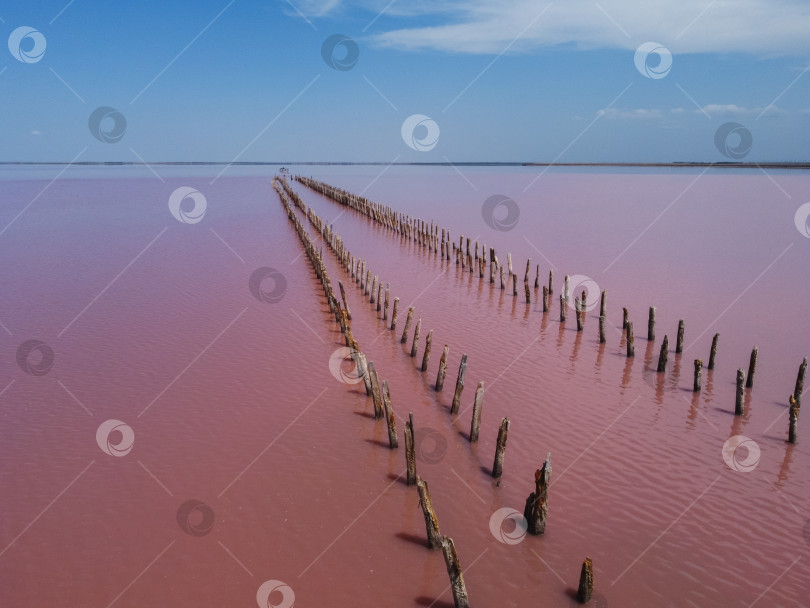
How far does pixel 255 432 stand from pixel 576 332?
29.0 feet

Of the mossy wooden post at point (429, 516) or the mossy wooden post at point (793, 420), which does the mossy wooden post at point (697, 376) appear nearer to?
the mossy wooden post at point (793, 420)

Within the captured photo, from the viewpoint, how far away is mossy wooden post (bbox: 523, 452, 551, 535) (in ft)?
21.7

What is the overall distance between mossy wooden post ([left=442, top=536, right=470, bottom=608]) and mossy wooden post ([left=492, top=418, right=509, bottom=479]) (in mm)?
2307

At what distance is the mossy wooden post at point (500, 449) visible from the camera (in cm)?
750

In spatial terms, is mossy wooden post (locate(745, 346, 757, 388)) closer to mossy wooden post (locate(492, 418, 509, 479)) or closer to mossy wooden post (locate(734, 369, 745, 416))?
mossy wooden post (locate(734, 369, 745, 416))

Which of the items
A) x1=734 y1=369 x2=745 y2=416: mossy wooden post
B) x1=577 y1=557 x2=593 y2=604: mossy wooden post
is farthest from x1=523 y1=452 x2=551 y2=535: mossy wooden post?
x1=734 y1=369 x2=745 y2=416: mossy wooden post

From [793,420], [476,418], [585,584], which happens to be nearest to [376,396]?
[476,418]

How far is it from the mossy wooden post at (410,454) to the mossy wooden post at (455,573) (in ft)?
6.95

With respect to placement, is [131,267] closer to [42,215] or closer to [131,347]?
[131,347]

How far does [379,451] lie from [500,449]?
2058 mm

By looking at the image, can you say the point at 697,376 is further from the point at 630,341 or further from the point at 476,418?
the point at 476,418

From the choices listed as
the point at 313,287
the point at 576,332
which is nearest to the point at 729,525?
the point at 576,332

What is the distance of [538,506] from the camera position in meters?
6.74

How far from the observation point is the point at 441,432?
368 inches
